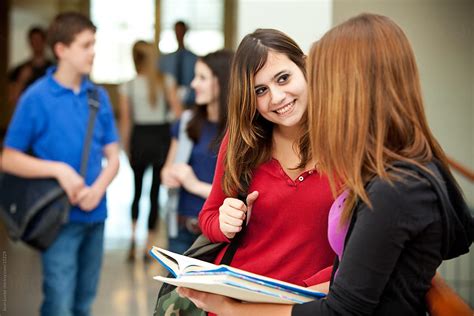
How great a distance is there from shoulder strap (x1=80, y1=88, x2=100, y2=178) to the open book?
6.25 ft

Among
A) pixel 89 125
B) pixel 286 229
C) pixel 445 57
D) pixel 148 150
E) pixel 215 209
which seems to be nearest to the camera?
pixel 286 229

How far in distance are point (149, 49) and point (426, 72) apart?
7.60 ft

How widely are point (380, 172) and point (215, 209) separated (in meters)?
0.69

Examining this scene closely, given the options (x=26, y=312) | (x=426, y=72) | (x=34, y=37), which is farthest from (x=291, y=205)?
(x=34, y=37)

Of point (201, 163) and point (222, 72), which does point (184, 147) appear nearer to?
point (201, 163)

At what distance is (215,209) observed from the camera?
1.94m

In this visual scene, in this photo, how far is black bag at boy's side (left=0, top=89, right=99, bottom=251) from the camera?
10.7 ft

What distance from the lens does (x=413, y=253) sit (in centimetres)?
137

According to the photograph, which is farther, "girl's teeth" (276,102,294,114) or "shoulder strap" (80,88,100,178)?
"shoulder strap" (80,88,100,178)

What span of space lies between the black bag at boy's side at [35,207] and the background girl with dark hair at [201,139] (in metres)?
0.46

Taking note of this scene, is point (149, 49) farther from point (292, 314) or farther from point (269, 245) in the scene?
point (292, 314)

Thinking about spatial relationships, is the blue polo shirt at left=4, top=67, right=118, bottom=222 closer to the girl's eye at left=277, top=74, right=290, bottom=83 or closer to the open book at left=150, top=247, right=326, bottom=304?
the girl's eye at left=277, top=74, right=290, bottom=83

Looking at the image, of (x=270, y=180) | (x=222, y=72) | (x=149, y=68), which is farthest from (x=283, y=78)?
(x=149, y=68)

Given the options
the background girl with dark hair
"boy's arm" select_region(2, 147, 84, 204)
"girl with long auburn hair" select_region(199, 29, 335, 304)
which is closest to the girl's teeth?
"girl with long auburn hair" select_region(199, 29, 335, 304)
